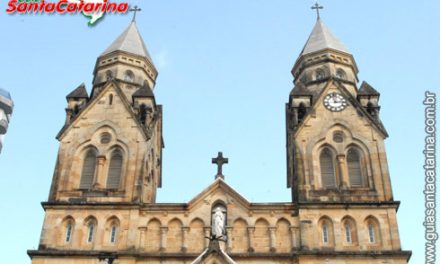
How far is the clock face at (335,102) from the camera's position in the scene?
27203 mm

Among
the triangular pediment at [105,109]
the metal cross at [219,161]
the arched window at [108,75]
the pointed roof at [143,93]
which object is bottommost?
the metal cross at [219,161]

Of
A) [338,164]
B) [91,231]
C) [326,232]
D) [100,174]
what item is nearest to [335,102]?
[338,164]

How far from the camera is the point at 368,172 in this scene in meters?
25.0

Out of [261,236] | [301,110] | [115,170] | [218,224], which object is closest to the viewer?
[218,224]

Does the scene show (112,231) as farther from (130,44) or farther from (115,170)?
(130,44)

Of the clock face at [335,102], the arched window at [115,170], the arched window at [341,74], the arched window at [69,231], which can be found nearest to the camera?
the arched window at [69,231]

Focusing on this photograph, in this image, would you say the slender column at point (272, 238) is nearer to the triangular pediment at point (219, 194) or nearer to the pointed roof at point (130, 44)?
the triangular pediment at point (219, 194)

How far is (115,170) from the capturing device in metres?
25.8

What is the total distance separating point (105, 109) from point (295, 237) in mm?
10563

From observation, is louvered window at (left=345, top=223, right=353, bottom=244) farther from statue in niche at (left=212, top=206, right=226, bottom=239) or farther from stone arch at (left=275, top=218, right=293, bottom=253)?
statue in niche at (left=212, top=206, right=226, bottom=239)

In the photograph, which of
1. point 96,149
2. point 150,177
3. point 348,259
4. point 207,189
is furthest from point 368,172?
point 96,149

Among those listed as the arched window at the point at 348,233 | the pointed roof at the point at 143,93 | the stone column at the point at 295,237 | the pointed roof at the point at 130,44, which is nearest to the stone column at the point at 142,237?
the stone column at the point at 295,237

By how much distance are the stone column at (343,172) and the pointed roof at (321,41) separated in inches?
287

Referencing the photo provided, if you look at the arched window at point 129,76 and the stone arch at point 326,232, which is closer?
the stone arch at point 326,232
